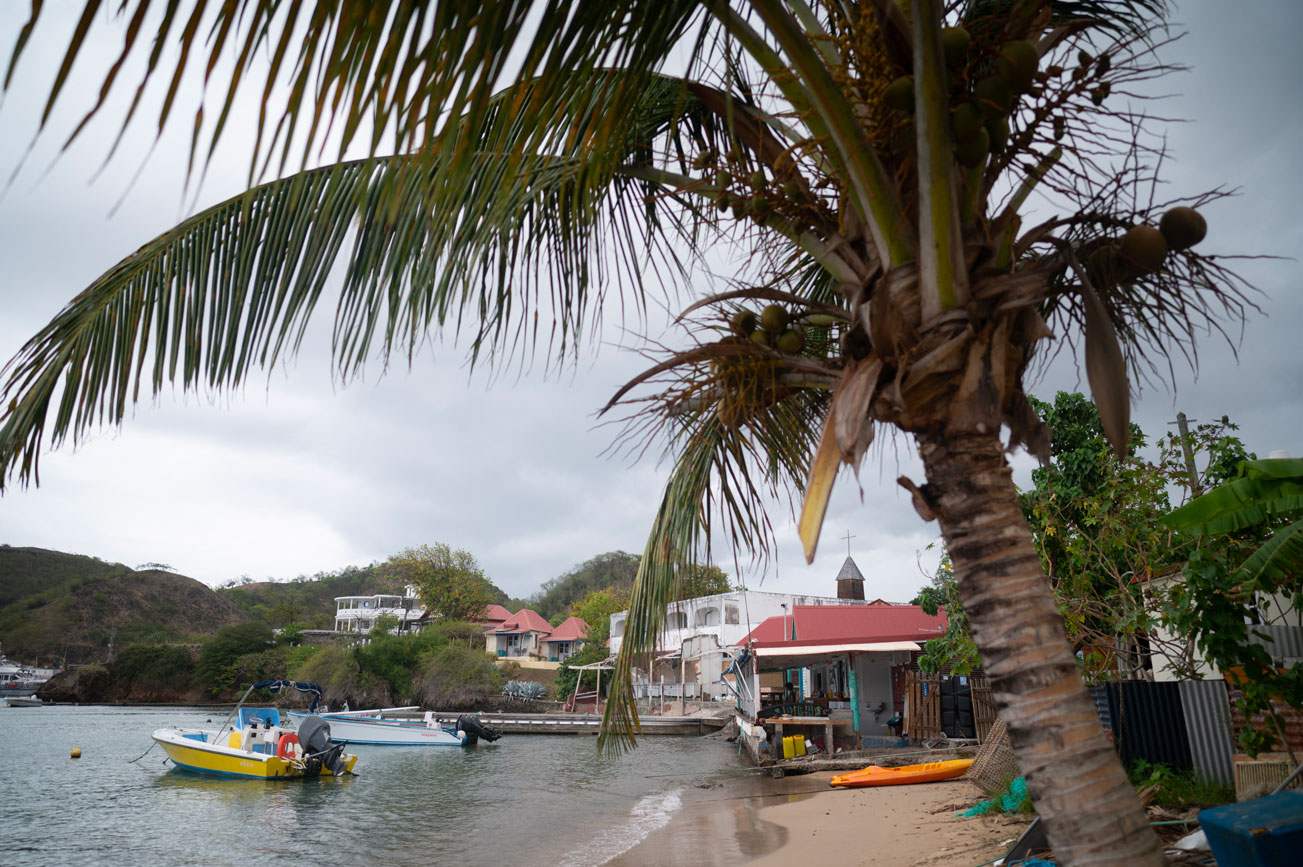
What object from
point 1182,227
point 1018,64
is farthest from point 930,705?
point 1018,64

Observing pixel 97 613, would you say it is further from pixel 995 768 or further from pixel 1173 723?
pixel 1173 723

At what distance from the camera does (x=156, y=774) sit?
22422 millimetres

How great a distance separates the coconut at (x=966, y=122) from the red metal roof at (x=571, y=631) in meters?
62.3

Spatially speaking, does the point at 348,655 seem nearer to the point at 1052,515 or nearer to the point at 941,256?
the point at 1052,515

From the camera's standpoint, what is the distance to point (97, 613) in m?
81.7

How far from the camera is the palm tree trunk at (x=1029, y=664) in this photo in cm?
194

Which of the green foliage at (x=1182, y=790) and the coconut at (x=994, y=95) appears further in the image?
the green foliage at (x=1182, y=790)

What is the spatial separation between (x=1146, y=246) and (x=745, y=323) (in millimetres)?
1263

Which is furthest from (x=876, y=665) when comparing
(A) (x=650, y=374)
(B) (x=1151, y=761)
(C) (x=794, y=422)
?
(A) (x=650, y=374)

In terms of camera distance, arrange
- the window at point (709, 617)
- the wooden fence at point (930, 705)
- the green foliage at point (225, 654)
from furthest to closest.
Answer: the green foliage at point (225, 654)
the window at point (709, 617)
the wooden fence at point (930, 705)

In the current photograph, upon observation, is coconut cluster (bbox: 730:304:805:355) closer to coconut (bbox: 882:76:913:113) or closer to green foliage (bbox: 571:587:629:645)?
coconut (bbox: 882:76:913:113)

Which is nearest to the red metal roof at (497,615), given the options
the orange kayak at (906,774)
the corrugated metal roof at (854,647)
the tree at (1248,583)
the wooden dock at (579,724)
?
the wooden dock at (579,724)

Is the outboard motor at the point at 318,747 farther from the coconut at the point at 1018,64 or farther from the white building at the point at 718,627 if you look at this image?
the coconut at the point at 1018,64

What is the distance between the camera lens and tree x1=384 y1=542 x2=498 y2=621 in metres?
60.3
